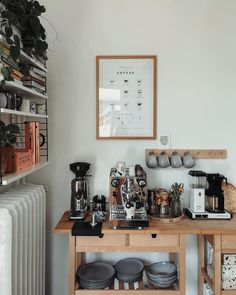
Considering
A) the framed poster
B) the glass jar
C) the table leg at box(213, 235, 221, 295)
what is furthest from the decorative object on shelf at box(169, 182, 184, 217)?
the framed poster

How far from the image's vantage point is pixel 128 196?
1834mm

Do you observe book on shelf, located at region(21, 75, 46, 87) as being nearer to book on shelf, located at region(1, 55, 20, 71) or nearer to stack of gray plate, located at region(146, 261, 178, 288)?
book on shelf, located at region(1, 55, 20, 71)

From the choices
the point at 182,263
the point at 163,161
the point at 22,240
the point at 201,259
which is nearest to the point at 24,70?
the point at 22,240

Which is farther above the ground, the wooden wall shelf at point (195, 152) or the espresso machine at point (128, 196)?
the wooden wall shelf at point (195, 152)

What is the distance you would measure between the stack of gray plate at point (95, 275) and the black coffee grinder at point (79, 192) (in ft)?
1.35

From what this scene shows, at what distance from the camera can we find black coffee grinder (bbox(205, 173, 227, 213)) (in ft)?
6.42

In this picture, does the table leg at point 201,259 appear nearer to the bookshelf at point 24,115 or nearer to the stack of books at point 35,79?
the bookshelf at point 24,115

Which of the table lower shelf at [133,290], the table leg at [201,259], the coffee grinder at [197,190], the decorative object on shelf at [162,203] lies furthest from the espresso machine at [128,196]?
the table leg at [201,259]

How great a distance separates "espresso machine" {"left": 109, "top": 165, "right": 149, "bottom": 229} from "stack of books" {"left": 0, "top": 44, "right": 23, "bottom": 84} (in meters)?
0.87

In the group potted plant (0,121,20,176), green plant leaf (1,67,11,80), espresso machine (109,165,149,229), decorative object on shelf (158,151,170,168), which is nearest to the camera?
green plant leaf (1,67,11,80)

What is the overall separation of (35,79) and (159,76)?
0.93 meters

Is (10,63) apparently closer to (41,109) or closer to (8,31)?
(8,31)

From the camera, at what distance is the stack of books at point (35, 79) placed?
1.69 m

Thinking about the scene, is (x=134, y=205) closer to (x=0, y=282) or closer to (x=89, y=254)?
(x=89, y=254)
